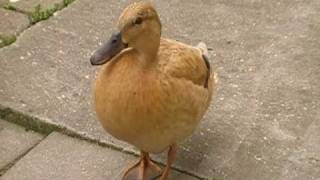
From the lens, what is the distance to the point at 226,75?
3980 millimetres

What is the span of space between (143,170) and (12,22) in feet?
5.64

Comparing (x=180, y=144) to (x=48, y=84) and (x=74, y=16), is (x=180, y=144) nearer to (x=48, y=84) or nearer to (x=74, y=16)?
(x=48, y=84)

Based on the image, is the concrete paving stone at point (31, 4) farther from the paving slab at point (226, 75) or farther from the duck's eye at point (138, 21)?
the duck's eye at point (138, 21)

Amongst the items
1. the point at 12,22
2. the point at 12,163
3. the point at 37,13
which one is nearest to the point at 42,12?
the point at 37,13

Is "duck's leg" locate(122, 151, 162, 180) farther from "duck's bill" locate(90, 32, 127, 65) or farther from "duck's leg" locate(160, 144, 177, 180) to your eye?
"duck's bill" locate(90, 32, 127, 65)

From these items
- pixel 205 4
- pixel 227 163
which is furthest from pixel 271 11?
pixel 227 163

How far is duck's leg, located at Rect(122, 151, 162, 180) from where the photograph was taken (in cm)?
325

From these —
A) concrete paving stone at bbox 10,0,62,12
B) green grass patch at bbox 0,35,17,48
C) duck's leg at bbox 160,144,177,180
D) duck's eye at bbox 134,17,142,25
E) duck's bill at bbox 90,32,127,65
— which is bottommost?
concrete paving stone at bbox 10,0,62,12

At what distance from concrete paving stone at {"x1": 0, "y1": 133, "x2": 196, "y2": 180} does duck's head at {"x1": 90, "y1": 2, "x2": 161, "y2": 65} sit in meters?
0.78

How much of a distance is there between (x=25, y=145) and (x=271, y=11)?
2.03 m

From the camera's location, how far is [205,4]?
15.5 feet

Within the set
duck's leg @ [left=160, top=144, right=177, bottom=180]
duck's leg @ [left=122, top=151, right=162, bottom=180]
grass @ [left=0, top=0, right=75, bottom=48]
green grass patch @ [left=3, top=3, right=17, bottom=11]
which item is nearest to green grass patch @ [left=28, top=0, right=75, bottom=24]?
grass @ [left=0, top=0, right=75, bottom=48]

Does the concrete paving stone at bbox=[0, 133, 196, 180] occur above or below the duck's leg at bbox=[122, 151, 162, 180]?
below

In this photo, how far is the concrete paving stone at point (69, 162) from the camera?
3.30 metres
